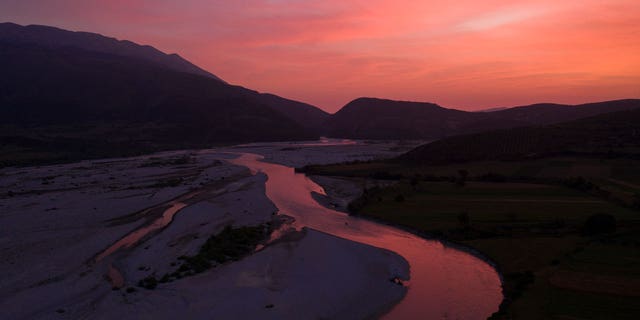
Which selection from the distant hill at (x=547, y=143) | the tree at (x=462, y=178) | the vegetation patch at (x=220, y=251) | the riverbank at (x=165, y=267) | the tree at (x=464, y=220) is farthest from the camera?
the distant hill at (x=547, y=143)

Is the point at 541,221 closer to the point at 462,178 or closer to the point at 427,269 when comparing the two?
the point at 427,269

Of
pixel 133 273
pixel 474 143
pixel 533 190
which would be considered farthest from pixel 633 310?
pixel 474 143

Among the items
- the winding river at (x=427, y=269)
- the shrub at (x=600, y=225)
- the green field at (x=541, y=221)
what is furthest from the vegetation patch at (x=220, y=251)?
the shrub at (x=600, y=225)

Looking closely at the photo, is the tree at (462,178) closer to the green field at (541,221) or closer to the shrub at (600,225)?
the green field at (541,221)

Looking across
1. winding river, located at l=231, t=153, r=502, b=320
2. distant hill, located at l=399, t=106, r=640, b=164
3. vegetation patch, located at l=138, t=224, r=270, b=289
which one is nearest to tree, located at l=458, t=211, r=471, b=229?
winding river, located at l=231, t=153, r=502, b=320

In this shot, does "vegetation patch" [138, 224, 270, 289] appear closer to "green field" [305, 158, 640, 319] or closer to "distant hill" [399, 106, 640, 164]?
"green field" [305, 158, 640, 319]

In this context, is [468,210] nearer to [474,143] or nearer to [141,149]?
[474,143]

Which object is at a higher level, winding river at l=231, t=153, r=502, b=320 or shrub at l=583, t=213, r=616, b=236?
shrub at l=583, t=213, r=616, b=236
